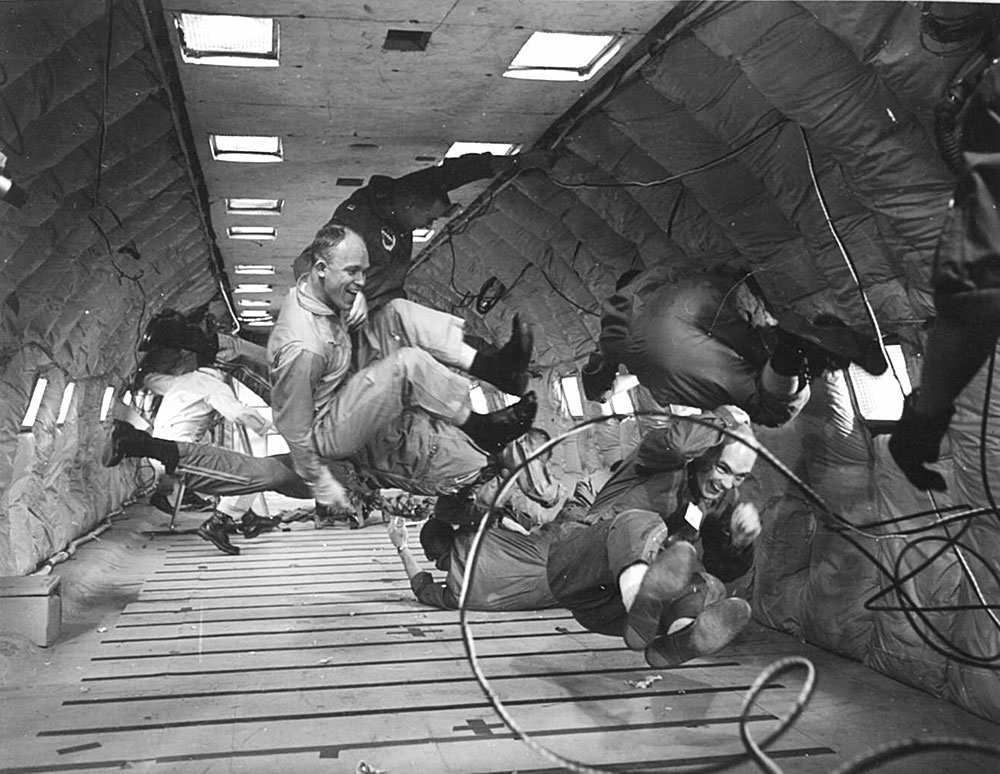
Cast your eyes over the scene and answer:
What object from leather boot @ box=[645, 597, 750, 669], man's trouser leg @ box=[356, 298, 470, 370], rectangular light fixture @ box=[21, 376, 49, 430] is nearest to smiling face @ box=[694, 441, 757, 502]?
leather boot @ box=[645, 597, 750, 669]

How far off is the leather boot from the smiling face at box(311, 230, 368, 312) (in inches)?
A: 41.4

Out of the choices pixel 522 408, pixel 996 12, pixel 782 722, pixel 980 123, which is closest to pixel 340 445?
pixel 522 408

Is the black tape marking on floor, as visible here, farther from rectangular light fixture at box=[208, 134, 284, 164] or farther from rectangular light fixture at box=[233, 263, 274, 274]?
rectangular light fixture at box=[208, 134, 284, 164]

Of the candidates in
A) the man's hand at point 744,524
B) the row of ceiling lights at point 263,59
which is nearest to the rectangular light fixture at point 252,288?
the row of ceiling lights at point 263,59

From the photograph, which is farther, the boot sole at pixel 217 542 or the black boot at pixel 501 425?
the boot sole at pixel 217 542

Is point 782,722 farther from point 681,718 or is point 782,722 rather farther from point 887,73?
point 887,73

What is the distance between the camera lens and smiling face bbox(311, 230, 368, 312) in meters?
2.43

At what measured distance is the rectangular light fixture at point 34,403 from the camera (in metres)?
2.81

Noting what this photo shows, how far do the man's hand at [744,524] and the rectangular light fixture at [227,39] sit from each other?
4.65ft

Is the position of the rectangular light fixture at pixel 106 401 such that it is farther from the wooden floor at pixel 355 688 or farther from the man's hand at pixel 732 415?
the man's hand at pixel 732 415

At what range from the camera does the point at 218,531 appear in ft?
8.45

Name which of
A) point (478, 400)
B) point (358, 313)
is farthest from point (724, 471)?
point (358, 313)

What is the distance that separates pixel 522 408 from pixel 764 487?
0.57 meters

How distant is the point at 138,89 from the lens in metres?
2.30
